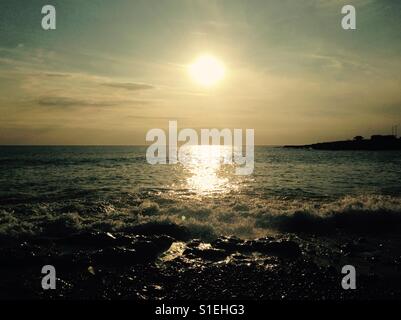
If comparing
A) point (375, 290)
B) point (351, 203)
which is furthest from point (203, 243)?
point (351, 203)

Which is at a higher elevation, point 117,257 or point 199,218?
point 199,218

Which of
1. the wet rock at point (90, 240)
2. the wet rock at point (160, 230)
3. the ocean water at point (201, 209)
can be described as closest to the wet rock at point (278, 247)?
the ocean water at point (201, 209)

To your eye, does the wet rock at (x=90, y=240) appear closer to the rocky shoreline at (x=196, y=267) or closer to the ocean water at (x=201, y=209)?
the rocky shoreline at (x=196, y=267)

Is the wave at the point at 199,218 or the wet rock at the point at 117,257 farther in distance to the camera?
the wave at the point at 199,218

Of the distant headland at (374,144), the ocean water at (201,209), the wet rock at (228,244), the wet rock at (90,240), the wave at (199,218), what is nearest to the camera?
the wet rock at (228,244)

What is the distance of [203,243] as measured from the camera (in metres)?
12.9

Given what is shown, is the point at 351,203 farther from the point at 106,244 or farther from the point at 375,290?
the point at 106,244

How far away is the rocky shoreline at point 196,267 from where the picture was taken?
8.59 meters

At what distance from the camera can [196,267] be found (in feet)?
33.7

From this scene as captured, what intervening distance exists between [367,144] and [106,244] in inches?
6475

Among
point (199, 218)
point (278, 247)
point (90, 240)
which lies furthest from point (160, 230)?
point (278, 247)

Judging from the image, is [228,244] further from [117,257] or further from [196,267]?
[117,257]

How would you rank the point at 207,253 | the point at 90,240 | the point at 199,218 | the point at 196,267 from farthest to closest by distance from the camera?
1. the point at 199,218
2. the point at 90,240
3. the point at 207,253
4. the point at 196,267

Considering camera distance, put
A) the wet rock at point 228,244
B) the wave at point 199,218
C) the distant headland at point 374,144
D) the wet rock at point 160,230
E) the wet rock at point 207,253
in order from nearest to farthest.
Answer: the wet rock at point 207,253 → the wet rock at point 228,244 → the wet rock at point 160,230 → the wave at point 199,218 → the distant headland at point 374,144
